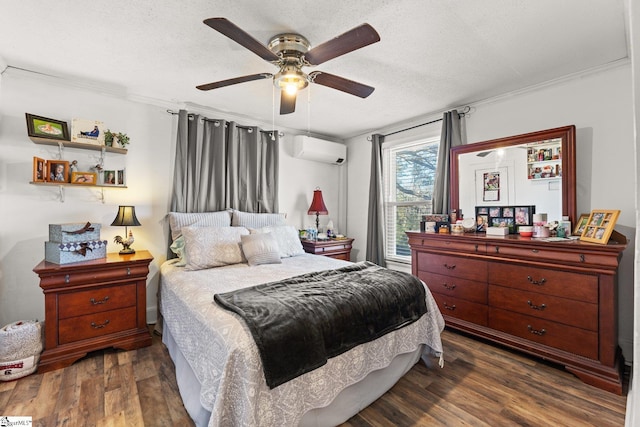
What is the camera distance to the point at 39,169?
8.43 feet

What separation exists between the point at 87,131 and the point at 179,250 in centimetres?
135

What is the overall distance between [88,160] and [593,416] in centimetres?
437

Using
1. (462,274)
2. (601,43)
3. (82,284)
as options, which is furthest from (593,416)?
(82,284)

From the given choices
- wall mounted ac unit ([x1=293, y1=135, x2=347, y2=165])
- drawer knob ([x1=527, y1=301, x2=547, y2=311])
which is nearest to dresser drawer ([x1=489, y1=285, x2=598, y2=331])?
drawer knob ([x1=527, y1=301, x2=547, y2=311])

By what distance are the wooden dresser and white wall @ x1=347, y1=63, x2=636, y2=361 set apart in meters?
0.34

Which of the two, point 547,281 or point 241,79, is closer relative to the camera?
point 241,79

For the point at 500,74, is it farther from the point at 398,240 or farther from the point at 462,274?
the point at 398,240

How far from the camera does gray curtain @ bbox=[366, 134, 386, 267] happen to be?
4.24 meters

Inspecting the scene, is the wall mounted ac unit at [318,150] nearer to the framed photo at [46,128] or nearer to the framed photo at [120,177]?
the framed photo at [120,177]

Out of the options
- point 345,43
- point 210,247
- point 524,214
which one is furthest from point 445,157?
point 210,247

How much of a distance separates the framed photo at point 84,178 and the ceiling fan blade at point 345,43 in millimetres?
2243

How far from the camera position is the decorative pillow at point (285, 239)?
10.8 feet

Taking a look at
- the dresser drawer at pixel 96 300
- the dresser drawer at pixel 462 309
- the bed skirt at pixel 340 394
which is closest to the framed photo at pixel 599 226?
the dresser drawer at pixel 462 309

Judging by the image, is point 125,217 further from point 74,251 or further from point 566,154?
point 566,154
